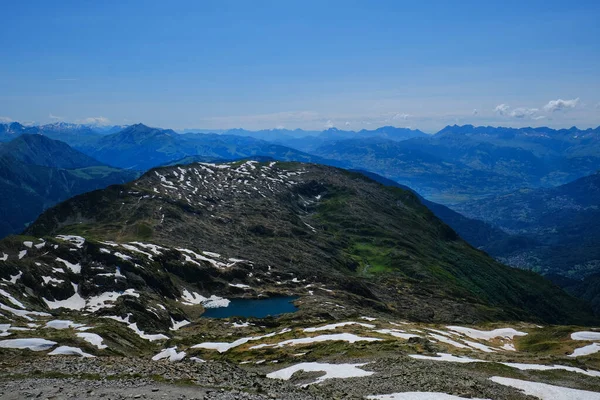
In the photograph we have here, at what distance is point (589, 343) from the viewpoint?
8812 cm

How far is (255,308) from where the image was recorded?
551ft

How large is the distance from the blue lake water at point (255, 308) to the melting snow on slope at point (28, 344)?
269 feet

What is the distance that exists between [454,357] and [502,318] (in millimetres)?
154156

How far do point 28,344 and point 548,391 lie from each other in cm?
7561

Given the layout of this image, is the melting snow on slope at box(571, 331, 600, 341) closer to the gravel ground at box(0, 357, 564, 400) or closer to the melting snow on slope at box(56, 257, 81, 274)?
the gravel ground at box(0, 357, 564, 400)

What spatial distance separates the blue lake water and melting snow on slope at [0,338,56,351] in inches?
3230

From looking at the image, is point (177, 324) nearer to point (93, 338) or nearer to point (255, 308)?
point (255, 308)

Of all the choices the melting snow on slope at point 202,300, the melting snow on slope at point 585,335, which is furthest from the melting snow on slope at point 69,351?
the melting snow on slope at point 585,335

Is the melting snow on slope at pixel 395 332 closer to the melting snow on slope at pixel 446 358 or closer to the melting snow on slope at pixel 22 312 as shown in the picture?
the melting snow on slope at pixel 446 358

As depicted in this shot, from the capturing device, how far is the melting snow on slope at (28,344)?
240 ft

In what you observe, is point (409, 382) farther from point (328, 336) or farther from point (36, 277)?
point (36, 277)

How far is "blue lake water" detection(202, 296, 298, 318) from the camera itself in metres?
160

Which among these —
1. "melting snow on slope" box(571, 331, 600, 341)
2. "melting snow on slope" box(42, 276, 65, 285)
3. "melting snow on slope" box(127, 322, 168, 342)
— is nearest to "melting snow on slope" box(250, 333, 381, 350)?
"melting snow on slope" box(127, 322, 168, 342)

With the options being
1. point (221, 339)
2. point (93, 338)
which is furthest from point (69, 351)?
point (221, 339)
